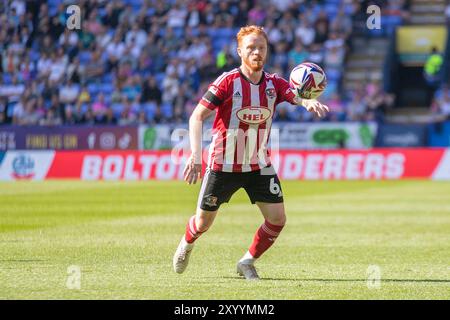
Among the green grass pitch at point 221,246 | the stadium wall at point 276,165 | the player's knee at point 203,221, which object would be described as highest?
the player's knee at point 203,221

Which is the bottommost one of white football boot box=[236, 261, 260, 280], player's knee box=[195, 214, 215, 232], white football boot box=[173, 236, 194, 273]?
white football boot box=[236, 261, 260, 280]

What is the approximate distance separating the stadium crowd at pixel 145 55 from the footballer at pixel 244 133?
22.5 m

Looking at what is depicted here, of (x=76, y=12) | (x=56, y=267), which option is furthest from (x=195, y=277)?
(x=76, y=12)

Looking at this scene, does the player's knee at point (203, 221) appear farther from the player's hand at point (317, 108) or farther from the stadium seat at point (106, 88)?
the stadium seat at point (106, 88)

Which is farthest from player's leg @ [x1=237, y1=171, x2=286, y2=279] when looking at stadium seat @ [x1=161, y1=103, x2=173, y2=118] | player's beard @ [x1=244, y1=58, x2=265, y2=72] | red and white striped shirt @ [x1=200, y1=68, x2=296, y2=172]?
stadium seat @ [x1=161, y1=103, x2=173, y2=118]

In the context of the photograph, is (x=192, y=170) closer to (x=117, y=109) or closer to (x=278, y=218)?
(x=278, y=218)

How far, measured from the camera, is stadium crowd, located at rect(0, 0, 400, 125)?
3444 cm

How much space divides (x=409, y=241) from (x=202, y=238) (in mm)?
3049

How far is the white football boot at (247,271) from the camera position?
34.4ft

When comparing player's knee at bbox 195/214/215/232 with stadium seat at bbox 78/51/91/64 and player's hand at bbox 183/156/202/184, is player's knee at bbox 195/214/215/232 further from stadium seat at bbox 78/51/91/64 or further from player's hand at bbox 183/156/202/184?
stadium seat at bbox 78/51/91/64

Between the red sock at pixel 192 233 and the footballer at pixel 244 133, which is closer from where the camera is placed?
the footballer at pixel 244 133

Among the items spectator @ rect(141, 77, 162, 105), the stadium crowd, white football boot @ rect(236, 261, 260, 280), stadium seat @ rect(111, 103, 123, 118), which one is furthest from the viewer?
spectator @ rect(141, 77, 162, 105)

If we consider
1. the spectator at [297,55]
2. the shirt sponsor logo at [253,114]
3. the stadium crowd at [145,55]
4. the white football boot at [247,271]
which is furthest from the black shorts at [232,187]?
the spectator at [297,55]
